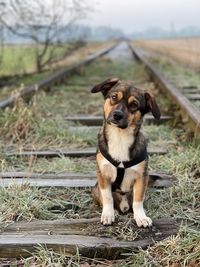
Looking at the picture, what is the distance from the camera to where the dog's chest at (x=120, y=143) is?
3.50 m

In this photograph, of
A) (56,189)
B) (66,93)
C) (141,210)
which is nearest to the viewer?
(141,210)

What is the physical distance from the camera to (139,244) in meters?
3.11

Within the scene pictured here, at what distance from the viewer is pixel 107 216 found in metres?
3.40

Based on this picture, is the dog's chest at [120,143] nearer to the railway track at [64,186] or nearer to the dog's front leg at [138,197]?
the dog's front leg at [138,197]

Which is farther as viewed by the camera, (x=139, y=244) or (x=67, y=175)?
(x=67, y=175)

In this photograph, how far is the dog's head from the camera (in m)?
3.33

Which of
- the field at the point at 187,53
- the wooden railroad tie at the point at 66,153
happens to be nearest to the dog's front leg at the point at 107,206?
the wooden railroad tie at the point at 66,153

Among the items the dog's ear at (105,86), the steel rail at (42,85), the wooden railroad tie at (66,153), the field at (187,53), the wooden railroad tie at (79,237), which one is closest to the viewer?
the wooden railroad tie at (79,237)

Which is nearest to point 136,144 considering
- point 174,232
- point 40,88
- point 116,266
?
point 174,232

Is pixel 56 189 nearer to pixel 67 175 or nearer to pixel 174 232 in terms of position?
pixel 67 175

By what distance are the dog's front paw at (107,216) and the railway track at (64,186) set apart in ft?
0.14

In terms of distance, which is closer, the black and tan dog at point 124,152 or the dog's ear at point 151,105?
the black and tan dog at point 124,152

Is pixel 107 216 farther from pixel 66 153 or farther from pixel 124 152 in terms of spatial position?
pixel 66 153

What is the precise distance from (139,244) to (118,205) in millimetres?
650
